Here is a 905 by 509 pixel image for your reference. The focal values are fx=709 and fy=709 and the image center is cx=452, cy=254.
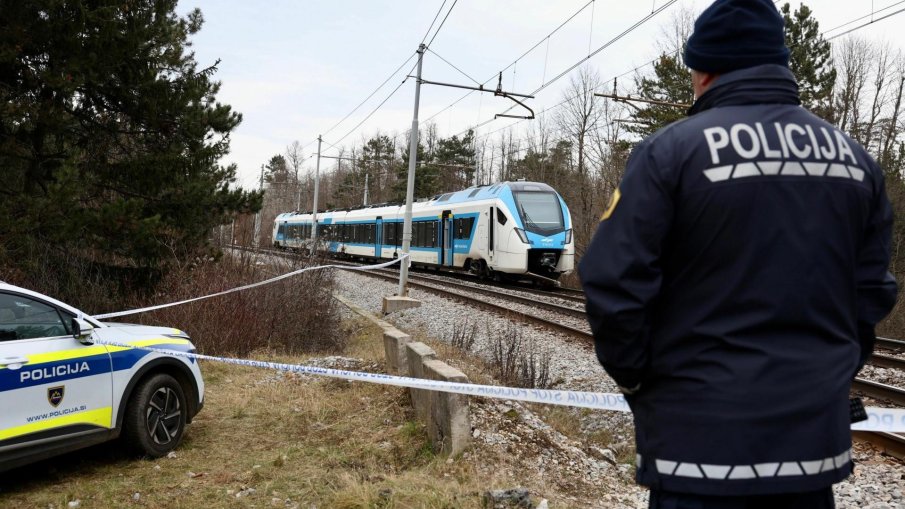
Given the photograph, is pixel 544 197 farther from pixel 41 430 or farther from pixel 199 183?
pixel 41 430

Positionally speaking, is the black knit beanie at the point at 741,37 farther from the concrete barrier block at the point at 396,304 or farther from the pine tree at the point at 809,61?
the pine tree at the point at 809,61

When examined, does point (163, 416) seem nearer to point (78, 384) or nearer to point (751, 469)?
point (78, 384)

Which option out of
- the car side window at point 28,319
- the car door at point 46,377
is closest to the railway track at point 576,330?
the car door at point 46,377

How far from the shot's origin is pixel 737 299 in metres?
1.90

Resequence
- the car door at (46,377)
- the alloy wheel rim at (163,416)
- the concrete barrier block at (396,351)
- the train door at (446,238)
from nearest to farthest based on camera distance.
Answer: the car door at (46,377) < the alloy wheel rim at (163,416) < the concrete barrier block at (396,351) < the train door at (446,238)

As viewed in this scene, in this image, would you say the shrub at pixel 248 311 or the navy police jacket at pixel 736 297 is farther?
the shrub at pixel 248 311

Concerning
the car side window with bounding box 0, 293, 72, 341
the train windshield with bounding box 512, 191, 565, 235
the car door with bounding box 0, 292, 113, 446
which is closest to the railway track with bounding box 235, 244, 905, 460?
the train windshield with bounding box 512, 191, 565, 235

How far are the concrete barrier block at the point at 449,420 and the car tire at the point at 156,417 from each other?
2137 millimetres

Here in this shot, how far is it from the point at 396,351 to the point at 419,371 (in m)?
1.25

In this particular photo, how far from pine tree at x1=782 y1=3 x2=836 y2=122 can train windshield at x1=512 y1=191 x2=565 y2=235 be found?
1550cm

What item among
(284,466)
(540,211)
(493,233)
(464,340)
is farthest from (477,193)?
(284,466)

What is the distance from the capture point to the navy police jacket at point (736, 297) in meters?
1.87

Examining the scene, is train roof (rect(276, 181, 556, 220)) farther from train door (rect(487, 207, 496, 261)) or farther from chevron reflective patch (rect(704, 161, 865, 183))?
chevron reflective patch (rect(704, 161, 865, 183))

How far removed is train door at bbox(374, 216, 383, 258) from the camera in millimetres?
32531
